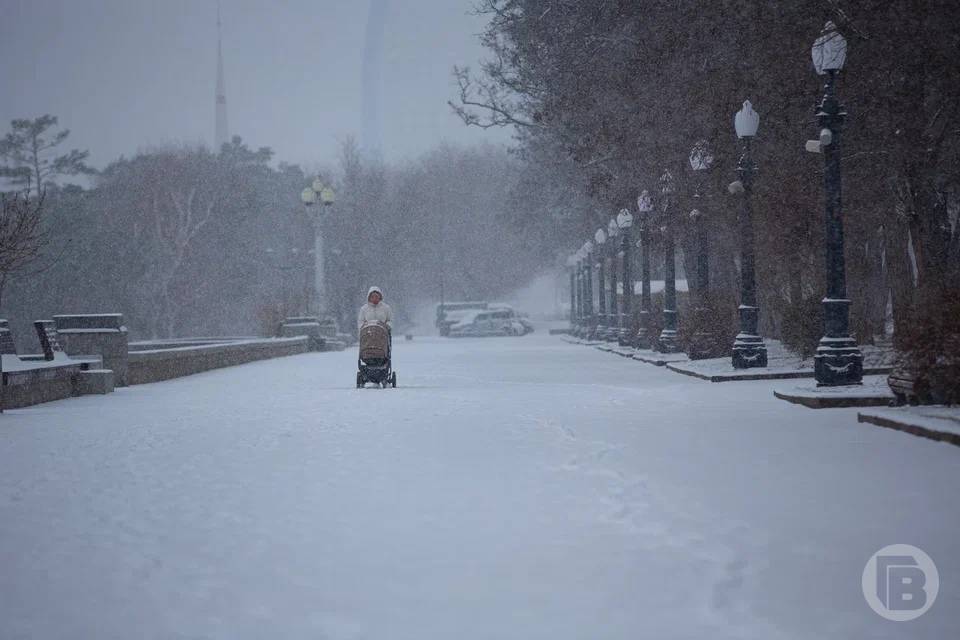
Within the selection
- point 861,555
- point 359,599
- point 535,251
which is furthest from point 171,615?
point 535,251

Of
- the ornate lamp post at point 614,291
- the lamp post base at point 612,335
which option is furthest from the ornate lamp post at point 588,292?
the lamp post base at point 612,335

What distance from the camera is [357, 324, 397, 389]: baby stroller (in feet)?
63.2

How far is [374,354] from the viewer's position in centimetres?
1930

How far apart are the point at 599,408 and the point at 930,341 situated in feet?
14.6

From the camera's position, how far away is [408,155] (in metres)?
97.2

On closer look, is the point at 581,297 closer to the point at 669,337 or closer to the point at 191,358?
the point at 669,337

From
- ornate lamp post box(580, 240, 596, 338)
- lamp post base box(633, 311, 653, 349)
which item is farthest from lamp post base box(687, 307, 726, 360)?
ornate lamp post box(580, 240, 596, 338)

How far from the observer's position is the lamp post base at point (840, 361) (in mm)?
14602

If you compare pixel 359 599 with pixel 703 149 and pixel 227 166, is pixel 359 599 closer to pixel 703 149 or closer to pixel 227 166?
pixel 703 149

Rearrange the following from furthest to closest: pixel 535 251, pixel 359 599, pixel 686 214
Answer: pixel 535 251, pixel 686 214, pixel 359 599

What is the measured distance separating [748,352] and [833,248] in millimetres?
5432

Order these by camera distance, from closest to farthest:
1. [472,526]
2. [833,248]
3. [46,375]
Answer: [472,526] < [833,248] < [46,375]

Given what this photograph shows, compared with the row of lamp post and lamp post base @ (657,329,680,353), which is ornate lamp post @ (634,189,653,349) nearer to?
the row of lamp post

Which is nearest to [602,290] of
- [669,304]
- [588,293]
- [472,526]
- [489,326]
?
[588,293]
